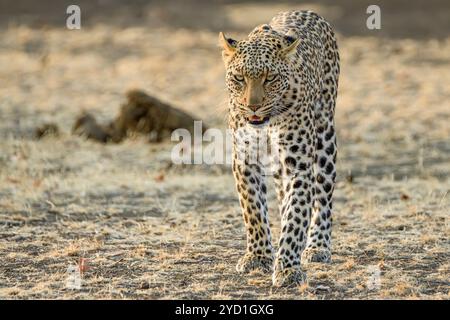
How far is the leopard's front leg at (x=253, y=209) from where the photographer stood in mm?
9469

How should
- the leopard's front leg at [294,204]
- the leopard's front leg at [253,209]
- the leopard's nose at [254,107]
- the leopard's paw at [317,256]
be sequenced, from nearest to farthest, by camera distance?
the leopard's nose at [254,107], the leopard's front leg at [294,204], the leopard's front leg at [253,209], the leopard's paw at [317,256]

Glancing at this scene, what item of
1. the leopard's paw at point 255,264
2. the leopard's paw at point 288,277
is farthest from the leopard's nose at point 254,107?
the leopard's paw at point 255,264

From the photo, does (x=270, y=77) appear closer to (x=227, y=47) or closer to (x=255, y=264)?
(x=227, y=47)

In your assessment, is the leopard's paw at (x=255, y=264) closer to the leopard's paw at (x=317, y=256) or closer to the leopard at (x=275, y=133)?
the leopard at (x=275, y=133)

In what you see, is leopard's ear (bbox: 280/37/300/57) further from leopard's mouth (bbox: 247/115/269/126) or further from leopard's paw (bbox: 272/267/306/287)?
leopard's paw (bbox: 272/267/306/287)

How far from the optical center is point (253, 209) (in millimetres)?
9484

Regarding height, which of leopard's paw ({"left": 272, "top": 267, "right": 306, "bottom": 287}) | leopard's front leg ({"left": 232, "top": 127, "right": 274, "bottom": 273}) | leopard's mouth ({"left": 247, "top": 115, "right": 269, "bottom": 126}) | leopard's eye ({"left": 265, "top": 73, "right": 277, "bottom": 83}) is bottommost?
leopard's paw ({"left": 272, "top": 267, "right": 306, "bottom": 287})

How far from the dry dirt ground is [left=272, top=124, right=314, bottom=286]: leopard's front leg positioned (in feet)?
0.67

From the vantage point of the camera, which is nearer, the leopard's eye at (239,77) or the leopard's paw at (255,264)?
the leopard's eye at (239,77)

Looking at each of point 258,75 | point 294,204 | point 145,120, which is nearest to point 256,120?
point 258,75

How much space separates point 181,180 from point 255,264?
17.0ft

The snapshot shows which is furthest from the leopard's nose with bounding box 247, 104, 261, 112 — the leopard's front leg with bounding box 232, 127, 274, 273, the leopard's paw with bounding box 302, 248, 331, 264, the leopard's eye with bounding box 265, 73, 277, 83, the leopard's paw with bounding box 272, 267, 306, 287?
the leopard's paw with bounding box 302, 248, 331, 264

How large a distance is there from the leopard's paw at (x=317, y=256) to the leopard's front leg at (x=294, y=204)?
36.1 inches

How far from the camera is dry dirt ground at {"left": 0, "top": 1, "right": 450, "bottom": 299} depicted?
9500 millimetres
